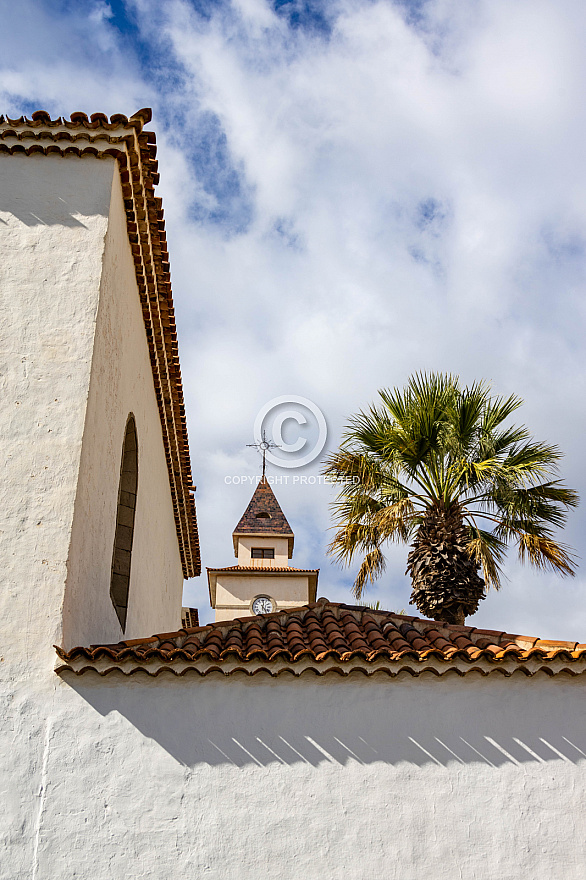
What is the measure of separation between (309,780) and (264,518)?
2181cm

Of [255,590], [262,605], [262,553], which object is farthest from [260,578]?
[262,553]

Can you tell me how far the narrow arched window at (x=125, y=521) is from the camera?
9.09 metres

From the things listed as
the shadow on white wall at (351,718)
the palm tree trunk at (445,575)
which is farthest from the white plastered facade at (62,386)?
the palm tree trunk at (445,575)

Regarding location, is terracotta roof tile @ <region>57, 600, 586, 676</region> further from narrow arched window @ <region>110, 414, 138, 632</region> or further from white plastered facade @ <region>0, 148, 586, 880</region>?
narrow arched window @ <region>110, 414, 138, 632</region>

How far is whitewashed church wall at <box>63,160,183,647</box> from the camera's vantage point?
6.88m

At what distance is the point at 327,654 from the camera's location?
6.12m

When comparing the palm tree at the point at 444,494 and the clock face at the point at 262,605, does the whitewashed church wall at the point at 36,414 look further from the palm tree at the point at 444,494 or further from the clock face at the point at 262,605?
the clock face at the point at 262,605

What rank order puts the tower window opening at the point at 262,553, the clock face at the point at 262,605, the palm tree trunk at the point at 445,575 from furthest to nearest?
the tower window opening at the point at 262,553, the clock face at the point at 262,605, the palm tree trunk at the point at 445,575

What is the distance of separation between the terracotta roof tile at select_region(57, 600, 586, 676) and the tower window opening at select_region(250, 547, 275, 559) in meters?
19.6

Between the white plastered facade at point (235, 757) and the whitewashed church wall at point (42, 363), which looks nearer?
the white plastered facade at point (235, 757)

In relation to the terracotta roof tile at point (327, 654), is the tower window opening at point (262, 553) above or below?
above

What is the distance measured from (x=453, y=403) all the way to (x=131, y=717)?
6.36 meters

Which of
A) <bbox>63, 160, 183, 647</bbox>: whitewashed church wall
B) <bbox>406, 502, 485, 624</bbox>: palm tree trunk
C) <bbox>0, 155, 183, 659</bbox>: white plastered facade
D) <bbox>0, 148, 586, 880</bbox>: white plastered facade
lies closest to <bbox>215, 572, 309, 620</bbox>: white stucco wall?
<bbox>63, 160, 183, 647</bbox>: whitewashed church wall

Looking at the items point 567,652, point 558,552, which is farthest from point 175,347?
point 567,652
